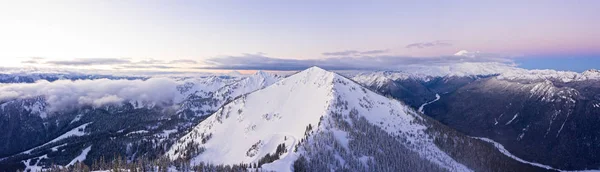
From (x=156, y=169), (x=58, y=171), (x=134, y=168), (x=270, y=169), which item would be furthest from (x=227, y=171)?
(x=58, y=171)

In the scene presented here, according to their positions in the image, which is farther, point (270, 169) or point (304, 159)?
point (304, 159)

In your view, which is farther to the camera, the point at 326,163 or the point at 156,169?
the point at 326,163

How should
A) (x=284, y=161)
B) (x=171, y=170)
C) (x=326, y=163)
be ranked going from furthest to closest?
1. (x=326, y=163)
2. (x=284, y=161)
3. (x=171, y=170)

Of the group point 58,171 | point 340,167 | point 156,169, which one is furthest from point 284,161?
point 58,171

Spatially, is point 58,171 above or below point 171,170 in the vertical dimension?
below

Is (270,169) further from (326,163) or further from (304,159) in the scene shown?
(326,163)

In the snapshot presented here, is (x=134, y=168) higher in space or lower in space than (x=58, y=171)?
higher

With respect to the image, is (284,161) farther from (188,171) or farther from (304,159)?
(188,171)

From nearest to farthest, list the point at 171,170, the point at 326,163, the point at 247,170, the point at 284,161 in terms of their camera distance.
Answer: the point at 171,170, the point at 247,170, the point at 284,161, the point at 326,163

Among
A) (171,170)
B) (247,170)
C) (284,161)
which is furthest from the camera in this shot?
(284,161)
